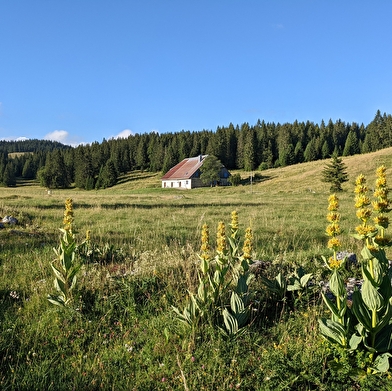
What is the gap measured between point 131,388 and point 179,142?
393ft

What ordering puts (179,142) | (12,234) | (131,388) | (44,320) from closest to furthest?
(131,388) → (44,320) → (12,234) → (179,142)

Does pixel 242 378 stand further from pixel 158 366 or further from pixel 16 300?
pixel 16 300

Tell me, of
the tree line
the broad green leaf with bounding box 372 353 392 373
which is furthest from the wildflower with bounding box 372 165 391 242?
the tree line

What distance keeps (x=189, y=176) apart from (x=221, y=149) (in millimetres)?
38890

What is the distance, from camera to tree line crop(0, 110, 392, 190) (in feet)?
333

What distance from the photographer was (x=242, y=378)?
3.08 metres

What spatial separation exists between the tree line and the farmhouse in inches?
710

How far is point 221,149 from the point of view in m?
113

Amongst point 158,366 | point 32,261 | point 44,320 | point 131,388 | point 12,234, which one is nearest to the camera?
point 131,388

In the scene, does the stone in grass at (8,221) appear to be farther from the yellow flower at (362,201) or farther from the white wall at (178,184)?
the white wall at (178,184)

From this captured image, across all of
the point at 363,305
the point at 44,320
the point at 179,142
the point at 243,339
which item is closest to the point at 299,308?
the point at 243,339

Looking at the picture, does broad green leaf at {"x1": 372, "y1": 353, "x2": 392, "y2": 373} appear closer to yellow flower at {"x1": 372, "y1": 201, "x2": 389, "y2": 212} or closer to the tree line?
yellow flower at {"x1": 372, "y1": 201, "x2": 389, "y2": 212}

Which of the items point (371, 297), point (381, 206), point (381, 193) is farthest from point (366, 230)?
point (371, 297)

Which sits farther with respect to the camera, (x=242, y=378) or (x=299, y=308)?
(x=299, y=308)
